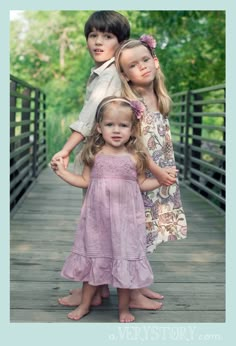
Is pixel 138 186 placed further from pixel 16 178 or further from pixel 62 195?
pixel 62 195

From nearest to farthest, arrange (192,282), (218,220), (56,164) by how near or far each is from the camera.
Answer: (56,164) < (192,282) < (218,220)

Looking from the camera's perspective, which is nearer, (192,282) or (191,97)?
(192,282)

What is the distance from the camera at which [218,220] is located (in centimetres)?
526

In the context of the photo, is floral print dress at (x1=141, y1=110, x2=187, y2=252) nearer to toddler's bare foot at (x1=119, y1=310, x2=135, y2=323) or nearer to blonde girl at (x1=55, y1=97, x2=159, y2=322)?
blonde girl at (x1=55, y1=97, x2=159, y2=322)

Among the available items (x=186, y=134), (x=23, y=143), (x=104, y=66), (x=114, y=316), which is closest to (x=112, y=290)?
(x=114, y=316)

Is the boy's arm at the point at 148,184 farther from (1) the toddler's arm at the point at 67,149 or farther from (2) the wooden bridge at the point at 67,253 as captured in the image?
(2) the wooden bridge at the point at 67,253

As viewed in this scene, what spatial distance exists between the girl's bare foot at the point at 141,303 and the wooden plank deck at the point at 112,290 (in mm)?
39

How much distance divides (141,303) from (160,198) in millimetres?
512

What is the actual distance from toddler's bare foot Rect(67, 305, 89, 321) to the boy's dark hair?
1262 millimetres

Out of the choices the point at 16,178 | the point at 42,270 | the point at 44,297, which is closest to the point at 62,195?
the point at 16,178

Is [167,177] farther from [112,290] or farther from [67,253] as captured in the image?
[67,253]

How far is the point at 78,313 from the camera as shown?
2.83m

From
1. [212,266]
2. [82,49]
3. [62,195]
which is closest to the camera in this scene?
[212,266]

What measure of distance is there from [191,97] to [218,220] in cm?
262
